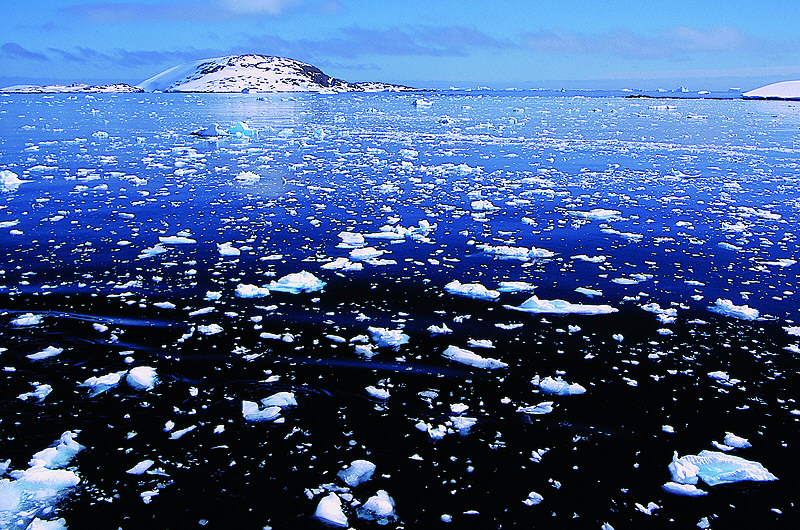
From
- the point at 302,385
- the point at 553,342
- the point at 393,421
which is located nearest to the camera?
the point at 393,421

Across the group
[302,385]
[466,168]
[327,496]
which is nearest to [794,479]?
[327,496]

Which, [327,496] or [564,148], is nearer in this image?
[327,496]

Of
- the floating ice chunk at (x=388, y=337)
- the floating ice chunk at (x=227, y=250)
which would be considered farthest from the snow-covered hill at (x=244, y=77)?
the floating ice chunk at (x=388, y=337)

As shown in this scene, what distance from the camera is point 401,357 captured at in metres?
3.87

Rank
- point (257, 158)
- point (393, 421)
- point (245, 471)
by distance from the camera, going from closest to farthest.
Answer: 1. point (245, 471)
2. point (393, 421)
3. point (257, 158)

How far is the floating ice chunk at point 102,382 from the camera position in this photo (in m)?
3.38

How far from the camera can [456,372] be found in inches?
145

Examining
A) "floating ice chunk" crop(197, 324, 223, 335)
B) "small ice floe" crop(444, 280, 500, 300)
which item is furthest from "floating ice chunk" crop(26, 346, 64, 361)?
"small ice floe" crop(444, 280, 500, 300)

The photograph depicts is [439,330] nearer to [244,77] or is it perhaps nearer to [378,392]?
[378,392]

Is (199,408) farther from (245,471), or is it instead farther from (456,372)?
(456,372)

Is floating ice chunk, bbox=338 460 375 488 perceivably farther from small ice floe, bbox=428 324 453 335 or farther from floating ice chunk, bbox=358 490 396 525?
small ice floe, bbox=428 324 453 335

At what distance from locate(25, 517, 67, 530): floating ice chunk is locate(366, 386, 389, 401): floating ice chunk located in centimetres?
171

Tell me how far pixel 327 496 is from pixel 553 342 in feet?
7.38

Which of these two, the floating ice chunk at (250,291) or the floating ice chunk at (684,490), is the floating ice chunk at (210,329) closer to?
the floating ice chunk at (250,291)
